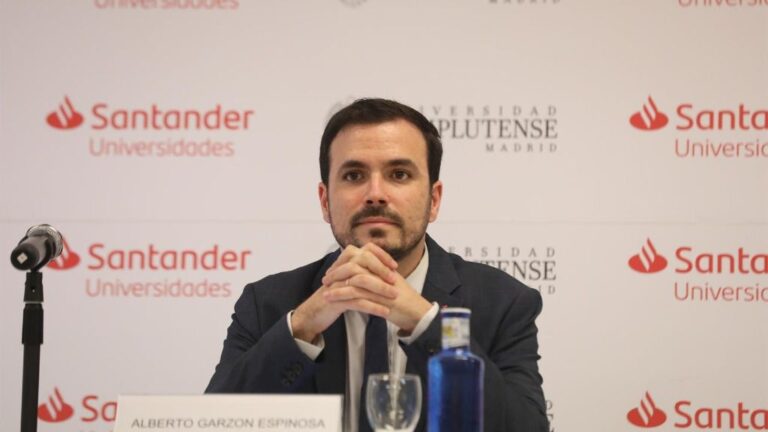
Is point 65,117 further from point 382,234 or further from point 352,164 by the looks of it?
point 382,234

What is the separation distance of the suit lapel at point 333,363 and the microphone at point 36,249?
2.45 feet

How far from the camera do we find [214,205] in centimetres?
410

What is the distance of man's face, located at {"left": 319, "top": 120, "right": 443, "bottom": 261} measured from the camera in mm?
2650

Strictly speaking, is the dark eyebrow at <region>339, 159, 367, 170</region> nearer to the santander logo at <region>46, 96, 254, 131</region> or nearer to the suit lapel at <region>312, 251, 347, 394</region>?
the suit lapel at <region>312, 251, 347, 394</region>

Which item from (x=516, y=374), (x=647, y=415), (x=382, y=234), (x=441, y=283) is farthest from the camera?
(x=647, y=415)

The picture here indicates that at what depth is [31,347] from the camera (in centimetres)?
229

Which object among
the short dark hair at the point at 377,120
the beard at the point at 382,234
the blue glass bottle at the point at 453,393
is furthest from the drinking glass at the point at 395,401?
the short dark hair at the point at 377,120

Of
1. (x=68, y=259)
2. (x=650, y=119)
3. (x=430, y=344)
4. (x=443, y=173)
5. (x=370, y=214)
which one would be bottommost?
(x=430, y=344)

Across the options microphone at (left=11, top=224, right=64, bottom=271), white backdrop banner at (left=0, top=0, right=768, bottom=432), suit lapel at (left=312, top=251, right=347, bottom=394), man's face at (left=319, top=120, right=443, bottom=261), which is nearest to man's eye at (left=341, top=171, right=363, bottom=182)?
man's face at (left=319, top=120, right=443, bottom=261)

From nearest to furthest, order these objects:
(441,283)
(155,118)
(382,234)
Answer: (382,234) < (441,283) < (155,118)

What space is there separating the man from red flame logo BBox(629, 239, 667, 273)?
4.12ft

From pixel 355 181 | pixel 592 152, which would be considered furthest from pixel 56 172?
pixel 592 152

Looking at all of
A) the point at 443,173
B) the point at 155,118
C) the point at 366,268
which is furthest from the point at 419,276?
the point at 155,118

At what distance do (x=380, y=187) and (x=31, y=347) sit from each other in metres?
1.04
